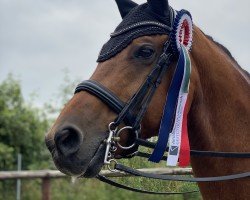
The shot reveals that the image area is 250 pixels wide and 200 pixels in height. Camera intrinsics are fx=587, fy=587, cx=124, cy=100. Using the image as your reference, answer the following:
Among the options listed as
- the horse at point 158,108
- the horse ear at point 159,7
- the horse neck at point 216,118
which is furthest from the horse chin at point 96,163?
the horse ear at point 159,7

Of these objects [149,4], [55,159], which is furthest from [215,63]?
[55,159]

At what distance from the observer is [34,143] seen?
16062mm

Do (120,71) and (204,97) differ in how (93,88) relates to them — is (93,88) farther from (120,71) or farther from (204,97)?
(204,97)

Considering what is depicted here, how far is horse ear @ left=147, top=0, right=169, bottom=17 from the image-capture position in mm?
3344

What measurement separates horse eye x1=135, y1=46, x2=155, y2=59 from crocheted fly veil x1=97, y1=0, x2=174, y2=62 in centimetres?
8

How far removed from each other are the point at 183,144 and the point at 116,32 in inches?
29.2

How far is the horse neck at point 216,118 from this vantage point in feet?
11.0

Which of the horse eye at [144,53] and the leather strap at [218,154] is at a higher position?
the horse eye at [144,53]

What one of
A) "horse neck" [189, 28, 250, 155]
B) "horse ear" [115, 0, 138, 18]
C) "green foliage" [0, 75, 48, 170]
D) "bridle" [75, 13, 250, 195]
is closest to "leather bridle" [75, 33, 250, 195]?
"bridle" [75, 13, 250, 195]

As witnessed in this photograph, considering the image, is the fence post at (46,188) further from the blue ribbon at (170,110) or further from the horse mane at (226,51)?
the blue ribbon at (170,110)

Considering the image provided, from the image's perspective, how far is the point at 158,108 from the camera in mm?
3227

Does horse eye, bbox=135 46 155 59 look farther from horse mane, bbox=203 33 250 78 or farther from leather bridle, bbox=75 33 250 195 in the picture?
horse mane, bbox=203 33 250 78

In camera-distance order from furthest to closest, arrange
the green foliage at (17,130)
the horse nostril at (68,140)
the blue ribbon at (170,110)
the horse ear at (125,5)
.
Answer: the green foliage at (17,130), the horse ear at (125,5), the blue ribbon at (170,110), the horse nostril at (68,140)

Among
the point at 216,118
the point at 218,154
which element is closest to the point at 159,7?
the point at 216,118
